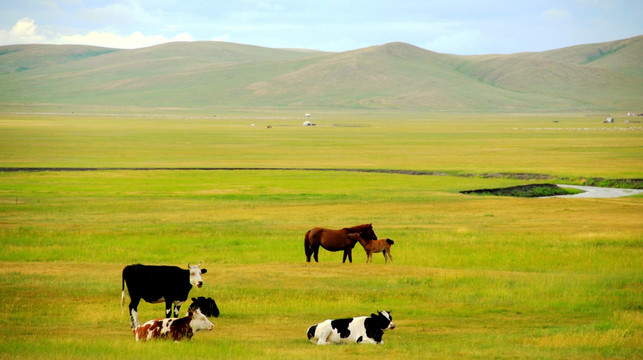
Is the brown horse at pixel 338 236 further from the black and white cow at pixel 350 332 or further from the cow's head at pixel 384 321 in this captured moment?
the cow's head at pixel 384 321

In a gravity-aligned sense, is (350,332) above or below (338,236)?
below

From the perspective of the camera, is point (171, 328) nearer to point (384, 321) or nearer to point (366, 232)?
point (384, 321)

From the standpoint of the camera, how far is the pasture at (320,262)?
16.6m

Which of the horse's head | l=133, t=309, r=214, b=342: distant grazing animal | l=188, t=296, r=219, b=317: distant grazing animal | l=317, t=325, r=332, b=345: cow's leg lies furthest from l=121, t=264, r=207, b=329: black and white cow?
the horse's head

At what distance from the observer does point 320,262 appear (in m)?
27.0

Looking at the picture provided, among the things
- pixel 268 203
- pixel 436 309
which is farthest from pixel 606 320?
pixel 268 203

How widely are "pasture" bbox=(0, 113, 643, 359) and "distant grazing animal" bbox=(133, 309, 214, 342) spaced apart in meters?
0.33

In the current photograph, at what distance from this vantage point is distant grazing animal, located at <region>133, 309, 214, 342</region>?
52.2 feet

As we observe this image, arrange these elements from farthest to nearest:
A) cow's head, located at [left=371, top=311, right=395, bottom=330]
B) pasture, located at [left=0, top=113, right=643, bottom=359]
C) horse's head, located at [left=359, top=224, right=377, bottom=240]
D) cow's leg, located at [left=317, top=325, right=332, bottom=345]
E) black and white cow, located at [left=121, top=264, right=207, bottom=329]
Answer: horse's head, located at [left=359, top=224, right=377, bottom=240], black and white cow, located at [left=121, top=264, right=207, bottom=329], pasture, located at [left=0, top=113, right=643, bottom=359], cow's leg, located at [left=317, top=325, right=332, bottom=345], cow's head, located at [left=371, top=311, right=395, bottom=330]

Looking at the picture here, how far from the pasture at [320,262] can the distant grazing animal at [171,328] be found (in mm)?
328

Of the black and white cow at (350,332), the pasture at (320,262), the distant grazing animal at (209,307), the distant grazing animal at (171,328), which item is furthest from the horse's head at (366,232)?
the distant grazing animal at (171,328)

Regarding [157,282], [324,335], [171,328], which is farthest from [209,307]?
[324,335]

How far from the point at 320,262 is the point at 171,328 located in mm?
11370

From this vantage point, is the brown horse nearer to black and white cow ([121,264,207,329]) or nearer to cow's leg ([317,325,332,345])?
black and white cow ([121,264,207,329])
